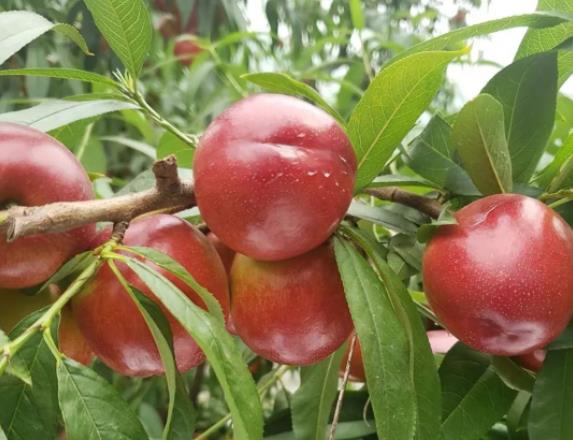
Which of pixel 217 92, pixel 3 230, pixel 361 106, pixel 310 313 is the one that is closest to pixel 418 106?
pixel 361 106

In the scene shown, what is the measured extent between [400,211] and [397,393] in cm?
18

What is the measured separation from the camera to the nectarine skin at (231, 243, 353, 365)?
500 millimetres

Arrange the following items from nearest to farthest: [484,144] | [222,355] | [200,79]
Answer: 1. [222,355]
2. [484,144]
3. [200,79]

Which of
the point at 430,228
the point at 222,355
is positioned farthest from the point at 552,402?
the point at 222,355

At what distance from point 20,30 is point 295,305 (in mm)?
301

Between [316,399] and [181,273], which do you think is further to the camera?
[316,399]

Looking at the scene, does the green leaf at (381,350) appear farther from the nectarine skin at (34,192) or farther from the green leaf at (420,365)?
the nectarine skin at (34,192)

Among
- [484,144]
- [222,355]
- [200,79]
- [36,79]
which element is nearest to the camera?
[222,355]

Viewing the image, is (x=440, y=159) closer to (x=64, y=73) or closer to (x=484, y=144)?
(x=484, y=144)

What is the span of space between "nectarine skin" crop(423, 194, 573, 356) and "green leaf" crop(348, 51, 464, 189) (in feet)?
0.26

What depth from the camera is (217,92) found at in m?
1.65

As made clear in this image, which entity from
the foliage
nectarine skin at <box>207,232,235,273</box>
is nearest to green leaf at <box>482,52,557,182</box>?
the foliage

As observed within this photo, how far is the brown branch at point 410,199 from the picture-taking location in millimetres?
565

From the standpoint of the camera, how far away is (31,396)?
18.5 inches
